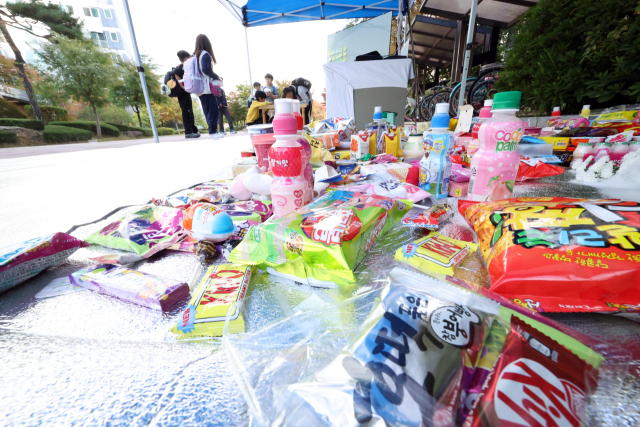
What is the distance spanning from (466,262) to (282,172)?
15.8 inches

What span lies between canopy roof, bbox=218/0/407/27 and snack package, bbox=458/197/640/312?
16.3ft

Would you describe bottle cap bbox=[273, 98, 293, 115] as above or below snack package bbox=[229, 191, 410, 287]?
above

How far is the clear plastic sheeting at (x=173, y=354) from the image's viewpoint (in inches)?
9.4

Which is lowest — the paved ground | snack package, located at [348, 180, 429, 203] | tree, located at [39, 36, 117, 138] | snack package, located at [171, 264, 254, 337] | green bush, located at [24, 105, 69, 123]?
snack package, located at [171, 264, 254, 337]

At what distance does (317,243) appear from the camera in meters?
0.42

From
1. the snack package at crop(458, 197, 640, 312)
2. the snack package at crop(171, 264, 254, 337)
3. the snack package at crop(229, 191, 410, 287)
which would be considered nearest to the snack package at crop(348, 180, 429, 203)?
the snack package at crop(229, 191, 410, 287)

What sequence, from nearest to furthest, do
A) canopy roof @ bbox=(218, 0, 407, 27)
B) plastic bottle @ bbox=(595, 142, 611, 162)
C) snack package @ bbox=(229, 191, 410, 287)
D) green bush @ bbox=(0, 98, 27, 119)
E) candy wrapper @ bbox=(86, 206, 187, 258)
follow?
1. snack package @ bbox=(229, 191, 410, 287)
2. candy wrapper @ bbox=(86, 206, 187, 258)
3. plastic bottle @ bbox=(595, 142, 611, 162)
4. canopy roof @ bbox=(218, 0, 407, 27)
5. green bush @ bbox=(0, 98, 27, 119)

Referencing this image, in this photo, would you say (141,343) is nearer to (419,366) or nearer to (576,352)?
(419,366)

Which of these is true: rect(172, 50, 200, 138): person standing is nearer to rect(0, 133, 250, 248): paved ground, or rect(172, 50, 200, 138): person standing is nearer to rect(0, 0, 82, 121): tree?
rect(0, 133, 250, 248): paved ground

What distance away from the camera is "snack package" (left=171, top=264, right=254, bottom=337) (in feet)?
1.08

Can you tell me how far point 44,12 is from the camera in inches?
452

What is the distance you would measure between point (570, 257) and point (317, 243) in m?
0.33

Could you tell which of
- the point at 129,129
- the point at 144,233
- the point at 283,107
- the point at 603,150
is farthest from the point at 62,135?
the point at 603,150

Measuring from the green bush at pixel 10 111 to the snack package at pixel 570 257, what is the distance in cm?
1436
